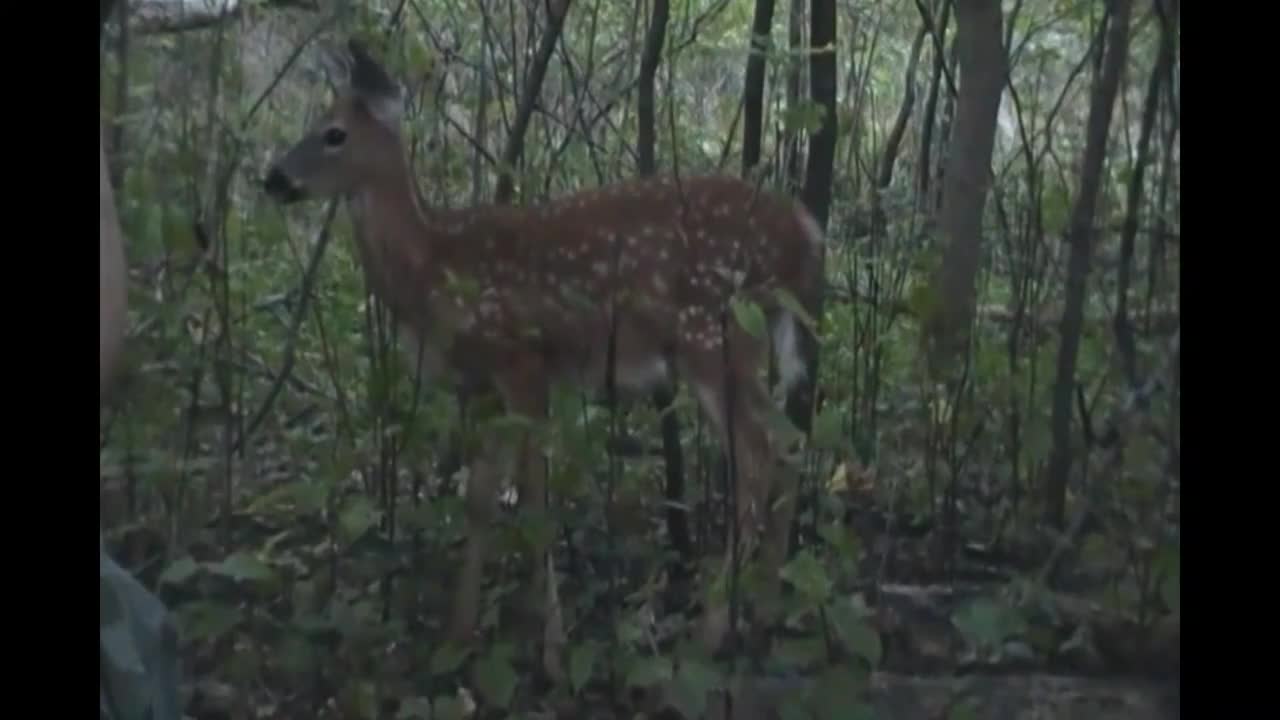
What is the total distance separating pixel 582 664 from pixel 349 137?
0.84 metres

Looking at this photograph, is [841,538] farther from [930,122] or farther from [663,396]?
[930,122]

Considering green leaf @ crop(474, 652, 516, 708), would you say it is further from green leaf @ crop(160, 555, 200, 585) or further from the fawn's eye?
the fawn's eye

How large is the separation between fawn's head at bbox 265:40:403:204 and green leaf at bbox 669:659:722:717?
854 millimetres

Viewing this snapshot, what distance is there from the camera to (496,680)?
3.33 metres

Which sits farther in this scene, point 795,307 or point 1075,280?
point 1075,280

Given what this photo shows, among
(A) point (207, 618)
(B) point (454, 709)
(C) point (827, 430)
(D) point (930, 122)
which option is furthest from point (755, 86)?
(A) point (207, 618)

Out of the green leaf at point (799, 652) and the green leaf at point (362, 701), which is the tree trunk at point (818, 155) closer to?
the green leaf at point (799, 652)

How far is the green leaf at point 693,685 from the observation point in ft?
10.9

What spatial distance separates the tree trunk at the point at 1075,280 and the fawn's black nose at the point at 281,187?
1141 millimetres

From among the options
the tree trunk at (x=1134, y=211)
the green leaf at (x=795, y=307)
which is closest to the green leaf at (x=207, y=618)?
the green leaf at (x=795, y=307)

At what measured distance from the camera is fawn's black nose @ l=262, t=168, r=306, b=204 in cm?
333

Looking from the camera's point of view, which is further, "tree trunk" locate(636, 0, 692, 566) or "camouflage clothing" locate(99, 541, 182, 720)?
"tree trunk" locate(636, 0, 692, 566)

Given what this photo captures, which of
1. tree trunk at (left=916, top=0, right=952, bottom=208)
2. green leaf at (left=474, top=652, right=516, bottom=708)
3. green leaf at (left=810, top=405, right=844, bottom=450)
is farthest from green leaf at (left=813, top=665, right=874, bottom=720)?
tree trunk at (left=916, top=0, right=952, bottom=208)
